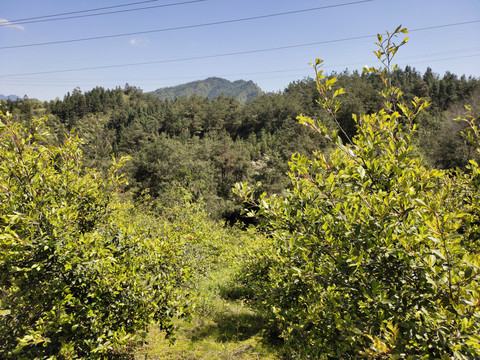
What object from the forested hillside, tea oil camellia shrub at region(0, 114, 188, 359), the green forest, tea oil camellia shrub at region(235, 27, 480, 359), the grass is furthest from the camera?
the forested hillside

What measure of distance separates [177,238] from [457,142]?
33.1m

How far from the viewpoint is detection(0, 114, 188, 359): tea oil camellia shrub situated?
106 inches

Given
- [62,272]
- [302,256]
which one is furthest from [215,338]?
[302,256]

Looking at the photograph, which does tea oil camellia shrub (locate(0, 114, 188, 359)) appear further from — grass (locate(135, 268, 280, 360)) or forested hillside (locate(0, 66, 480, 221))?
forested hillside (locate(0, 66, 480, 221))

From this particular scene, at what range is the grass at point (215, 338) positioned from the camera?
16.6 feet

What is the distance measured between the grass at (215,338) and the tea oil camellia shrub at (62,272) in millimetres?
899

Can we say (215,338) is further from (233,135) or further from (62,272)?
(233,135)

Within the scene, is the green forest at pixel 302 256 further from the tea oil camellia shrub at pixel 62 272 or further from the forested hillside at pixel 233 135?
the forested hillside at pixel 233 135

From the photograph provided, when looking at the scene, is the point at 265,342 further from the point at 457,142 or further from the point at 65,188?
the point at 457,142

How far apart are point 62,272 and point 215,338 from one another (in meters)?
4.48

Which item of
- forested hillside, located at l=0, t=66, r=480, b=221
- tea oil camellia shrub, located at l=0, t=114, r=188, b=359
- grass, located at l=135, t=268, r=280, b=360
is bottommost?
grass, located at l=135, t=268, r=280, b=360

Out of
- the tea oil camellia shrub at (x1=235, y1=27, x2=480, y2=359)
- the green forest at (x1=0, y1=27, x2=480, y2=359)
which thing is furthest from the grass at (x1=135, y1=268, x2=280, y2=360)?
the tea oil camellia shrub at (x1=235, y1=27, x2=480, y2=359)

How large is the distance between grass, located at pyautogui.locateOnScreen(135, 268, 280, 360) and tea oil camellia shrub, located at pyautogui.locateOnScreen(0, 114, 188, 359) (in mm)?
899

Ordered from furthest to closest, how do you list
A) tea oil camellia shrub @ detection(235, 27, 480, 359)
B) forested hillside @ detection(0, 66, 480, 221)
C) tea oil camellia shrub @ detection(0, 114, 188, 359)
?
forested hillside @ detection(0, 66, 480, 221), tea oil camellia shrub @ detection(0, 114, 188, 359), tea oil camellia shrub @ detection(235, 27, 480, 359)
